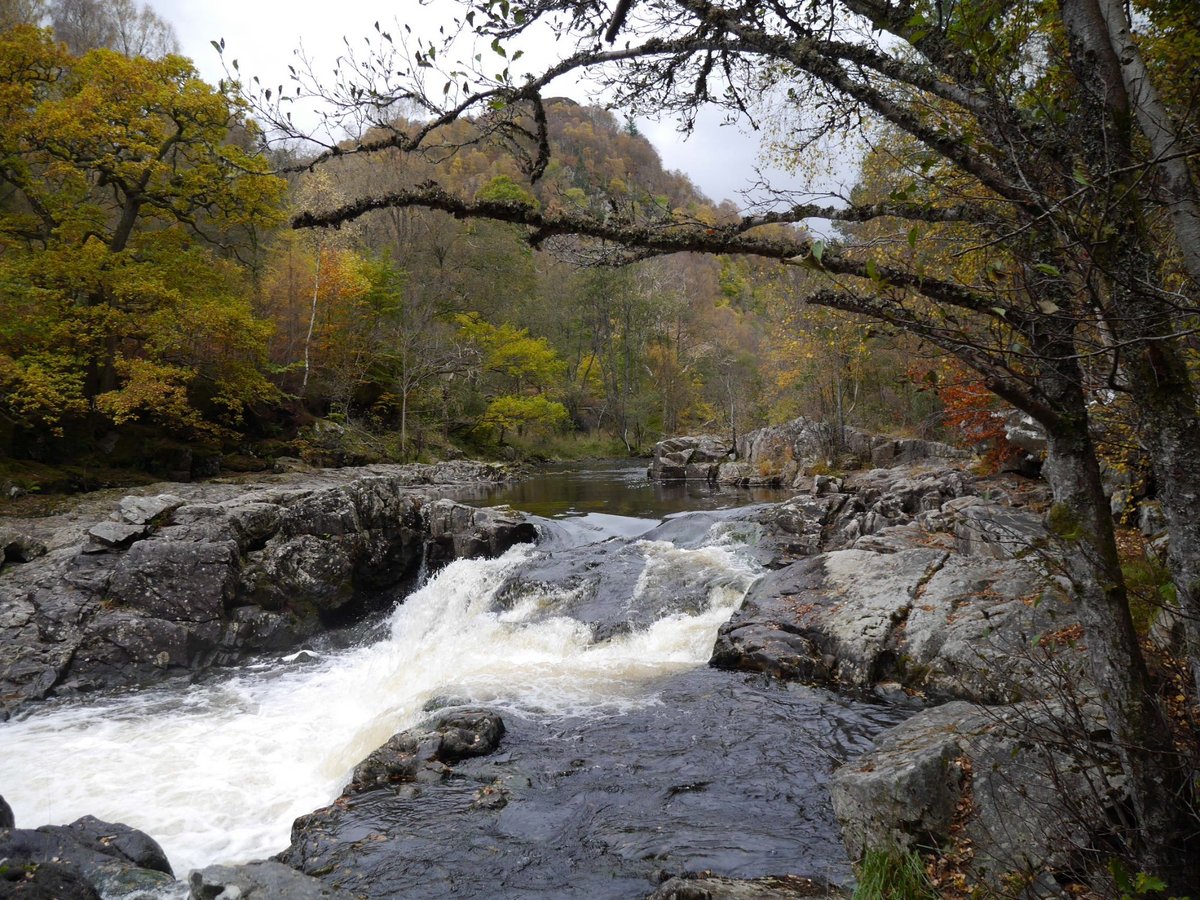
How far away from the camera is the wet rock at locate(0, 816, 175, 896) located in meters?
4.05

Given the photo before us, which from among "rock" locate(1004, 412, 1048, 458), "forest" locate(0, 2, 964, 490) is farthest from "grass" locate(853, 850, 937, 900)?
"rock" locate(1004, 412, 1048, 458)

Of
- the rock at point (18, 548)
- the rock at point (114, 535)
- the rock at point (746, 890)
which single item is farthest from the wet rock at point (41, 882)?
the rock at point (18, 548)

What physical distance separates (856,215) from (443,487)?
18589mm

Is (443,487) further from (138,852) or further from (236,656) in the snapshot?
(138,852)

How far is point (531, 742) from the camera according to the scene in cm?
645

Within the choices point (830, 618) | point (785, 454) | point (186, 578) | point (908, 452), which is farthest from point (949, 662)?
point (785, 454)

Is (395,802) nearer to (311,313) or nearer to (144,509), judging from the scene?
(144,509)

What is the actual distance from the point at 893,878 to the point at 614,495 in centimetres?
1720

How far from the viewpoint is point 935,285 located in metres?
2.69

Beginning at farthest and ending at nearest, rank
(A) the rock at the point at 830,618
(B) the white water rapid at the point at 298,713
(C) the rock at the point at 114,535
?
(C) the rock at the point at 114,535, (A) the rock at the point at 830,618, (B) the white water rapid at the point at 298,713

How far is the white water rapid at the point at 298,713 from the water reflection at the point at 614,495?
20.5 feet

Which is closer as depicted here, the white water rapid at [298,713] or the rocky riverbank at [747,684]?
the rocky riverbank at [747,684]

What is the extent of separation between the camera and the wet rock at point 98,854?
4047mm

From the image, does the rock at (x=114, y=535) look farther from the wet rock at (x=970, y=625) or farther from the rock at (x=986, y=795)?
the wet rock at (x=970, y=625)
